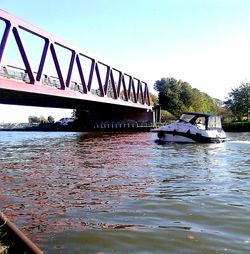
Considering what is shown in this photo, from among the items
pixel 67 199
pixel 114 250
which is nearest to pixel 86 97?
pixel 67 199

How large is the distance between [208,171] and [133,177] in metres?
3.39

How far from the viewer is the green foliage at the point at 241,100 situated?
87000mm

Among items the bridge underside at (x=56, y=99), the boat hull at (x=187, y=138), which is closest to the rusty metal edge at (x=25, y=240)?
the bridge underside at (x=56, y=99)

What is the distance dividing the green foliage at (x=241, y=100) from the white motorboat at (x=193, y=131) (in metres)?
51.8

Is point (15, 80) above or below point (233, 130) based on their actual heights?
above

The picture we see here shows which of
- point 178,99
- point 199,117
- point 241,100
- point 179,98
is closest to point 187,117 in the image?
point 199,117

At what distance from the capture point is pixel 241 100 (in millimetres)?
87562

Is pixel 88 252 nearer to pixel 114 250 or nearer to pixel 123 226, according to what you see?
pixel 114 250

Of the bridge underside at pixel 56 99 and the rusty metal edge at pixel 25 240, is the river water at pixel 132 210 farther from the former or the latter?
the bridge underside at pixel 56 99

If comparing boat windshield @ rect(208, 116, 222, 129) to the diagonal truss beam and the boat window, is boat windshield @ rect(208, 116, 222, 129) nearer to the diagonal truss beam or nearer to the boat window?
the boat window

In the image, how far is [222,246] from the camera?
599 cm

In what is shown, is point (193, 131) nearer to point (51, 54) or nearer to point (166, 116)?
point (51, 54)

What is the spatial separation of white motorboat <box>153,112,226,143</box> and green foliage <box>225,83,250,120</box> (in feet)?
170

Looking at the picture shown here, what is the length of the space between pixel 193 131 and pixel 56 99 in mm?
22317
